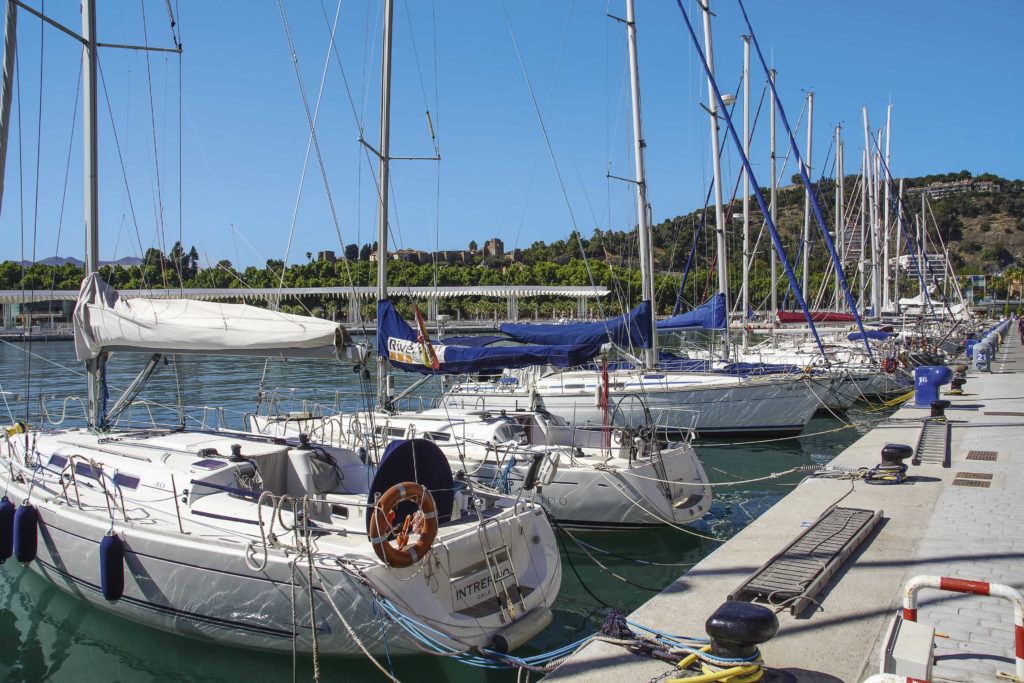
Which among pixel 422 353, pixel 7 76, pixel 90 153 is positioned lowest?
pixel 422 353

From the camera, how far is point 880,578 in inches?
270

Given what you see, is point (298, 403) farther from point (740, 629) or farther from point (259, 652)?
point (740, 629)

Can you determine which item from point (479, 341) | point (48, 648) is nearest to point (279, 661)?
point (48, 648)

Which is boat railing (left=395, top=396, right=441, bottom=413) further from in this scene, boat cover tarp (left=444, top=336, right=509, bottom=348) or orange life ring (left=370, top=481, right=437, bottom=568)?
orange life ring (left=370, top=481, right=437, bottom=568)

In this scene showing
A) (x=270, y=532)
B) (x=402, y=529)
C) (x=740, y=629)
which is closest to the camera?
(x=740, y=629)

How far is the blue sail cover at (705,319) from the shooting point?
21953mm

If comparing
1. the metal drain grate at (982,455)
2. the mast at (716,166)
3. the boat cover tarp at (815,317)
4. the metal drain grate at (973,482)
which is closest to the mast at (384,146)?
the metal drain grate at (973,482)

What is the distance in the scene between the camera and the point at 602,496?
11008mm

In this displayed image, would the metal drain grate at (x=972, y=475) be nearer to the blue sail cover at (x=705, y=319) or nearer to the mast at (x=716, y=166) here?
the blue sail cover at (x=705, y=319)

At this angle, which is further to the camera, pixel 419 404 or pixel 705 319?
pixel 705 319

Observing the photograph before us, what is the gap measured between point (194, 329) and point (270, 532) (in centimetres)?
372

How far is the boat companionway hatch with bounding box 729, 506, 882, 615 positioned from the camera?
6418mm

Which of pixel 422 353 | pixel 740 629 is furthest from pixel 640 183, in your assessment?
pixel 740 629

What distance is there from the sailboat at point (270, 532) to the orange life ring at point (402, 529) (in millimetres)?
13
